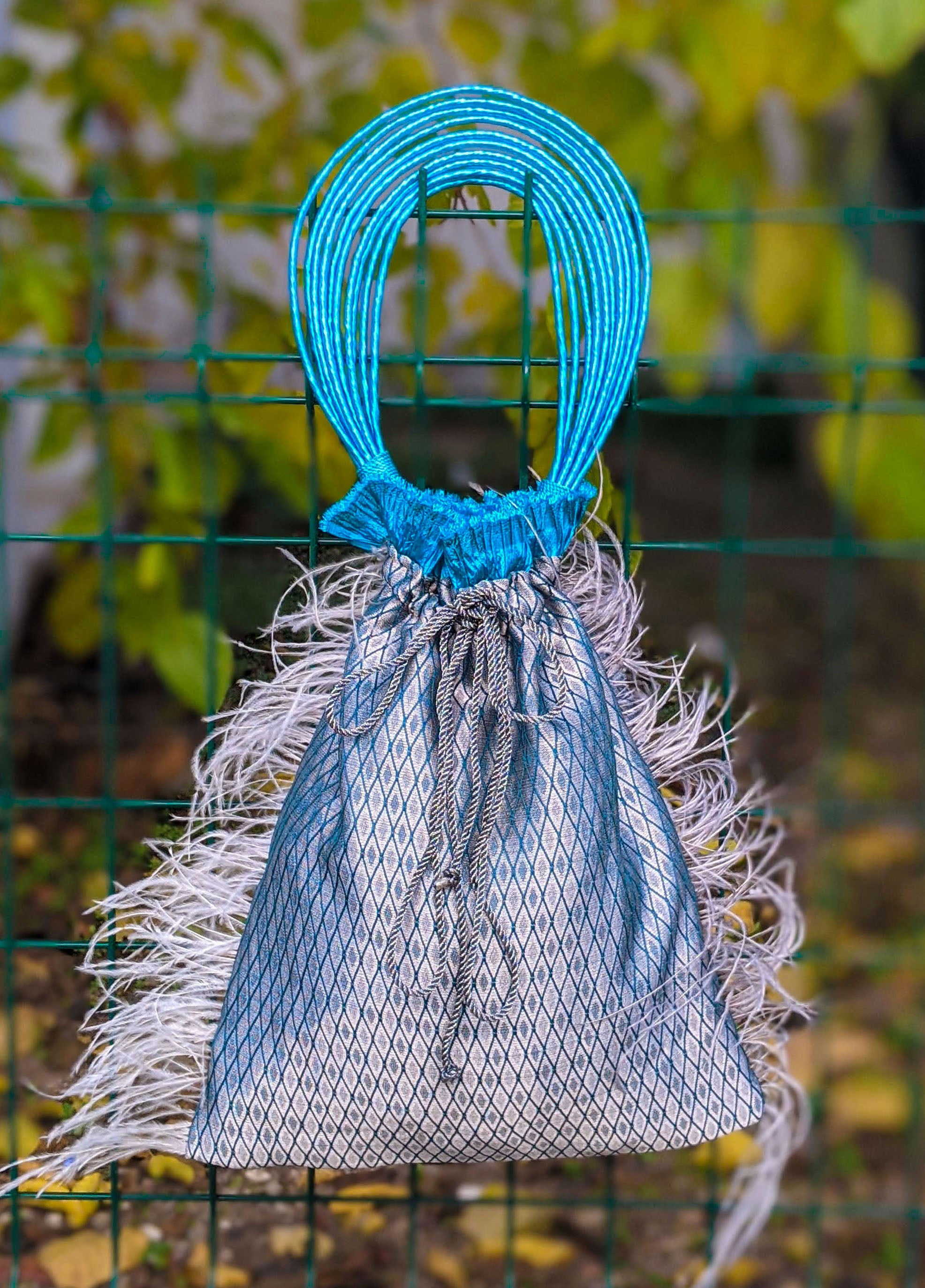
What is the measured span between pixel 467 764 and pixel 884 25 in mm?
812

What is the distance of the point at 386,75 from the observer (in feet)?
5.98

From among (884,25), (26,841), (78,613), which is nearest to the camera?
(884,25)

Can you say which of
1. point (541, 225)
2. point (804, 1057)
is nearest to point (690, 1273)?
point (804, 1057)

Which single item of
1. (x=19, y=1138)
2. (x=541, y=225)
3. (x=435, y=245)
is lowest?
(x=19, y=1138)

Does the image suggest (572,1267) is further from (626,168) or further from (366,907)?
(626,168)

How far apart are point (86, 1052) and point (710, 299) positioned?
107cm

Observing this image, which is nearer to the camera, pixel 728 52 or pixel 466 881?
pixel 466 881


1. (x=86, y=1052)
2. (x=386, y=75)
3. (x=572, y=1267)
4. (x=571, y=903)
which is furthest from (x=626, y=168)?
(x=572, y=1267)

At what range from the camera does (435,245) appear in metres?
1.58

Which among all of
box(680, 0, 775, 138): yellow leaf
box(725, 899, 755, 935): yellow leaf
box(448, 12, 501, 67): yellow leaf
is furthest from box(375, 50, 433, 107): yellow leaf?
box(725, 899, 755, 935): yellow leaf

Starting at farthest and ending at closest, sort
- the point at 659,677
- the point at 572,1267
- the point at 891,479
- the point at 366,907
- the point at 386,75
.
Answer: the point at 386,75 < the point at 572,1267 < the point at 891,479 < the point at 659,677 < the point at 366,907

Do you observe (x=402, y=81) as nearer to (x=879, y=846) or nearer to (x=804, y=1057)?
(x=804, y=1057)

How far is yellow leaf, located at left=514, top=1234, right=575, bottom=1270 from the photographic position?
5.15 ft

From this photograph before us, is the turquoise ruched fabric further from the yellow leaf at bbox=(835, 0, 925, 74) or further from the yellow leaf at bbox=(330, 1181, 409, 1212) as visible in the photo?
the yellow leaf at bbox=(330, 1181, 409, 1212)
